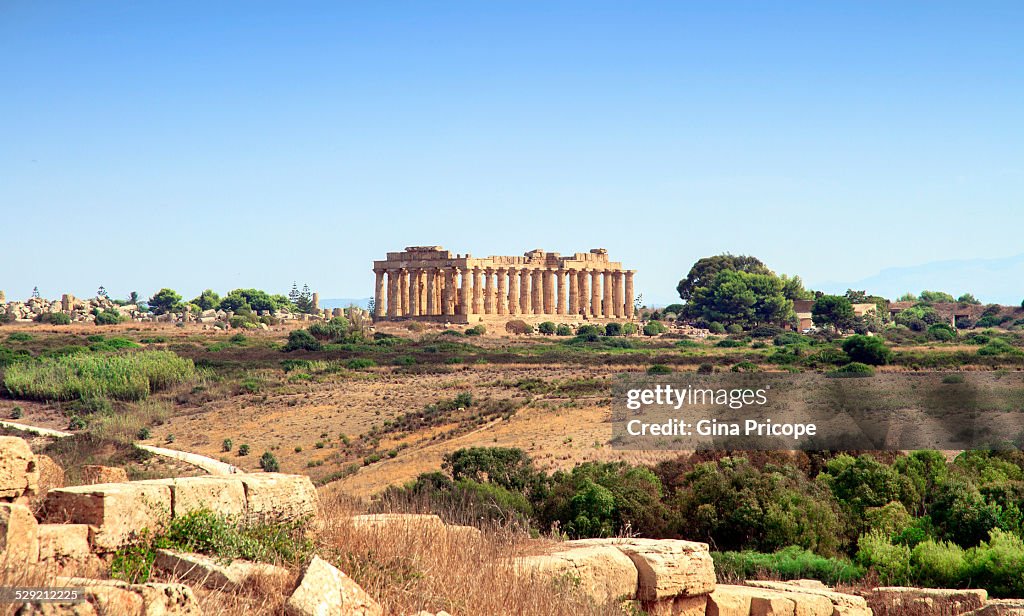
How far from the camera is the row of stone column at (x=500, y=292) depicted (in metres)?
88.8

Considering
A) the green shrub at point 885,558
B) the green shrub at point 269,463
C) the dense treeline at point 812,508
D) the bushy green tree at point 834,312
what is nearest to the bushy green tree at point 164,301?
the bushy green tree at point 834,312

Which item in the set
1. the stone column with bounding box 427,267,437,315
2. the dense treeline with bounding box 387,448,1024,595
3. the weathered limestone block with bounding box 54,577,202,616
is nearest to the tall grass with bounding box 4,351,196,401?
the dense treeline with bounding box 387,448,1024,595

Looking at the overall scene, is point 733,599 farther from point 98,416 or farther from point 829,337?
point 829,337

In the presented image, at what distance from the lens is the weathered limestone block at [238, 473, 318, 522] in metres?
10.6

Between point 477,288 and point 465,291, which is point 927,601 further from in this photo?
point 477,288

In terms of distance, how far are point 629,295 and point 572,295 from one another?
5.37 m

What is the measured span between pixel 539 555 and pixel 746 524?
10.2m

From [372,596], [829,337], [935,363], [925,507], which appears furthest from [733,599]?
[829,337]

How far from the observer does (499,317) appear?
87.7m

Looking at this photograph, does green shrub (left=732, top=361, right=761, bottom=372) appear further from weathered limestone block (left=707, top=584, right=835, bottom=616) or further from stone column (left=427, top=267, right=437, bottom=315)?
stone column (left=427, top=267, right=437, bottom=315)

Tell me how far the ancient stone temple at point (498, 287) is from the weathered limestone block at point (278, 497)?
2907 inches

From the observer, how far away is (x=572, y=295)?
96.4m

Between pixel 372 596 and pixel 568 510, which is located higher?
pixel 372 596

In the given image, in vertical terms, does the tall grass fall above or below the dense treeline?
above
